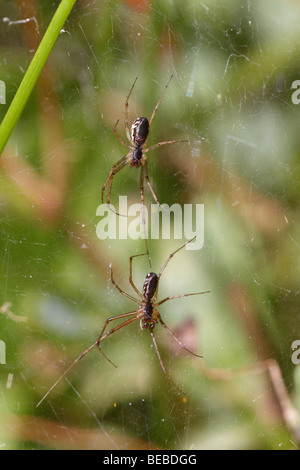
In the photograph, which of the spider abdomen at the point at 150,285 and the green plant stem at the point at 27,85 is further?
the spider abdomen at the point at 150,285

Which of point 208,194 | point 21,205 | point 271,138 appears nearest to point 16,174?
point 21,205

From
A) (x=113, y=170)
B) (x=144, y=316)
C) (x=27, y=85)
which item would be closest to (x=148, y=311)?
(x=144, y=316)

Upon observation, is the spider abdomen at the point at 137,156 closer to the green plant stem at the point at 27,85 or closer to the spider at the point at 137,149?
the spider at the point at 137,149

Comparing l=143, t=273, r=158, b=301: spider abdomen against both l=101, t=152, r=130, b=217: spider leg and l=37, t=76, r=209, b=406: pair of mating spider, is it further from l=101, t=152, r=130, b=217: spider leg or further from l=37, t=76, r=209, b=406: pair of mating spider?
l=101, t=152, r=130, b=217: spider leg

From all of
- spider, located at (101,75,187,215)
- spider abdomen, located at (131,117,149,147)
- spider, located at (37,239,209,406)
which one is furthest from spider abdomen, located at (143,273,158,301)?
spider abdomen, located at (131,117,149,147)

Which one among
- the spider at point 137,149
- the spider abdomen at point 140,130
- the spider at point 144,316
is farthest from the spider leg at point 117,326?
the spider abdomen at point 140,130

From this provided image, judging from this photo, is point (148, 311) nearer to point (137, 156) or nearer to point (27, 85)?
point (137, 156)
